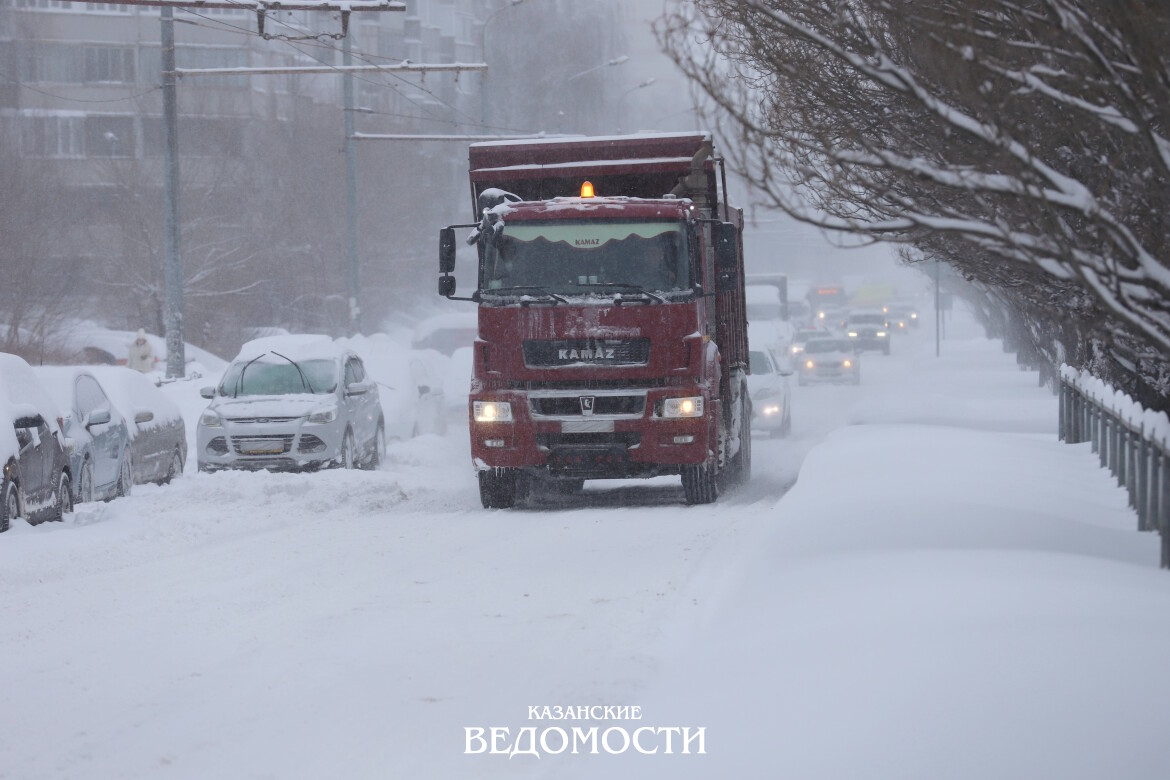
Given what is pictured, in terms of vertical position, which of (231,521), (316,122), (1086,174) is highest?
(316,122)

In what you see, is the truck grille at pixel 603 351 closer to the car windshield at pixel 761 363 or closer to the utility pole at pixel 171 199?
the utility pole at pixel 171 199

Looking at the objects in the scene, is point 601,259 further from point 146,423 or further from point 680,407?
point 146,423

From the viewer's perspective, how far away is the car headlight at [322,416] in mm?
19422

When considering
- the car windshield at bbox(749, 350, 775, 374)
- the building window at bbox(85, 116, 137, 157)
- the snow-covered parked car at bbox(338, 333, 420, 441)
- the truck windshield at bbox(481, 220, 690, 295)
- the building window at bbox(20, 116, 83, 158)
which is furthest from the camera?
the building window at bbox(85, 116, 137, 157)

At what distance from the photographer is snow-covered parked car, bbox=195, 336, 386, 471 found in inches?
758

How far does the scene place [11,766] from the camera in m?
5.96

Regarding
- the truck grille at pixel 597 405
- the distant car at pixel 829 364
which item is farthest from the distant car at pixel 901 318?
the truck grille at pixel 597 405

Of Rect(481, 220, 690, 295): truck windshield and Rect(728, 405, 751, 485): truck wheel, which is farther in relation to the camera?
Rect(728, 405, 751, 485): truck wheel

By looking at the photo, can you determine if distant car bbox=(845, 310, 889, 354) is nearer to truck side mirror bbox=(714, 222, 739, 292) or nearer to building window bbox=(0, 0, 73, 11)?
building window bbox=(0, 0, 73, 11)

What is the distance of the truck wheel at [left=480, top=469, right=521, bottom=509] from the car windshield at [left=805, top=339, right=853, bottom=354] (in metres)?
32.3

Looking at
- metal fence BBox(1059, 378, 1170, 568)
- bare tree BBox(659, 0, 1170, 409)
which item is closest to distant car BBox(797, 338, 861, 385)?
metal fence BBox(1059, 378, 1170, 568)

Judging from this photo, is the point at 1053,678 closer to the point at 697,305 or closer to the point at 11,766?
the point at 11,766

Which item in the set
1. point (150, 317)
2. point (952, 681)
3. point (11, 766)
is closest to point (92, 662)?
point (11, 766)

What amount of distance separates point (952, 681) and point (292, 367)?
52.3ft
